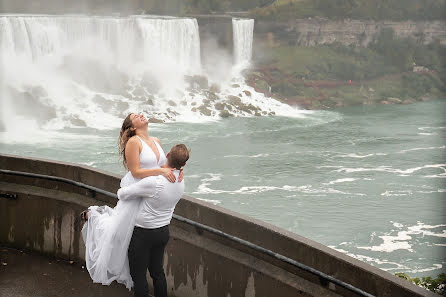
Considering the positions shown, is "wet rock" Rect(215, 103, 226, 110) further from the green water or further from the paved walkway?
the paved walkway

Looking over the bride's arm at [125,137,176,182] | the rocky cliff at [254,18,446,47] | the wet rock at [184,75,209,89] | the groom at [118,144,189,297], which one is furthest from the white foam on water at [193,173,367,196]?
the rocky cliff at [254,18,446,47]

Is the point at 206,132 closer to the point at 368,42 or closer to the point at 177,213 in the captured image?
the point at 177,213

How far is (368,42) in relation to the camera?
68250 mm

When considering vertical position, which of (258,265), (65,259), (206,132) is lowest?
(206,132)

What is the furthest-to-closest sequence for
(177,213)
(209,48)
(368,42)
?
(368,42) < (209,48) < (177,213)

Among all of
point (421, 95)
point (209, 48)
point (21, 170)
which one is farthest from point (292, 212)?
point (421, 95)

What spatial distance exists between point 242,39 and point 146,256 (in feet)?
175

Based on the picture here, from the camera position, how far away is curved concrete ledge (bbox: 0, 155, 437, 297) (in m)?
3.94

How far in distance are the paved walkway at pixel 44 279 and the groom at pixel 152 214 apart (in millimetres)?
723

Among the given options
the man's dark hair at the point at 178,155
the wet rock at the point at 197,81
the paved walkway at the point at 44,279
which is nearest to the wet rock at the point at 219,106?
the wet rock at the point at 197,81

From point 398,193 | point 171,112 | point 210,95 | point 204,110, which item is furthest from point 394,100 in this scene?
point 398,193

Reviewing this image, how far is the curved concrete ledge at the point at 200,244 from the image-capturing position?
394 centimetres

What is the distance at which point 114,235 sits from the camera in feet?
13.4

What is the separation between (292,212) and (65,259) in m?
15.6
